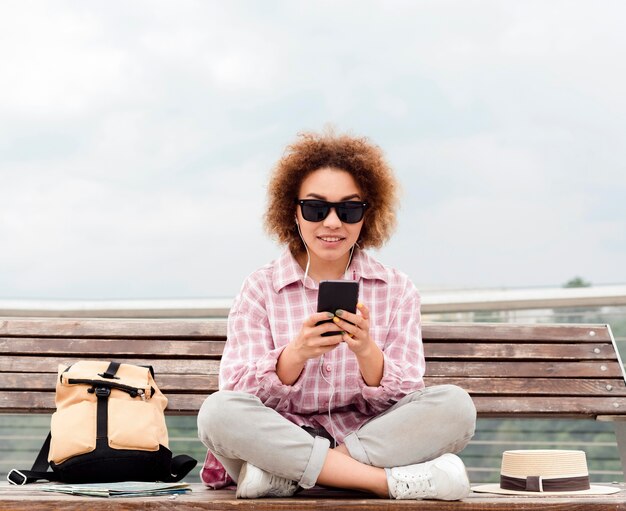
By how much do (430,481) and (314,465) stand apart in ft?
1.23

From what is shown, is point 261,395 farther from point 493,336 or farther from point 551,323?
point 551,323

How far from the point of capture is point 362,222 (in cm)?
361

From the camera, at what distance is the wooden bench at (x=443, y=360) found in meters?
4.21

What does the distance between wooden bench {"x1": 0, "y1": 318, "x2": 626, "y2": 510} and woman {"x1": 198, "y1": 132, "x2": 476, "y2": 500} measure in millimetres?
821

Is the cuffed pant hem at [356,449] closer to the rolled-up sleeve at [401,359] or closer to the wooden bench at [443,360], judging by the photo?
the rolled-up sleeve at [401,359]

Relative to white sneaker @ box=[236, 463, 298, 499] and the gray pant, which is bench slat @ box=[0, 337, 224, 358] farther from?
white sneaker @ box=[236, 463, 298, 499]

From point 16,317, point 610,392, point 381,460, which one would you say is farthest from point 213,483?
point 610,392

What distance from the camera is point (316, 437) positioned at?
Result: 302cm

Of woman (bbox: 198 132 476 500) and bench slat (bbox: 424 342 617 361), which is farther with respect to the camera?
bench slat (bbox: 424 342 617 361)

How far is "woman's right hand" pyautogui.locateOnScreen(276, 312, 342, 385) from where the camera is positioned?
9.93ft

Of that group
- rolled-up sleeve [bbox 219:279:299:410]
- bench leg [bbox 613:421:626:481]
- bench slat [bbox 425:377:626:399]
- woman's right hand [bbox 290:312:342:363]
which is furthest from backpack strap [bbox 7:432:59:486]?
bench leg [bbox 613:421:626:481]

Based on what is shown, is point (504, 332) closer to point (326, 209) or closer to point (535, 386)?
point (535, 386)

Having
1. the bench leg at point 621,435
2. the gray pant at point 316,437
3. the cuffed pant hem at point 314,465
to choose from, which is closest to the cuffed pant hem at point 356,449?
the gray pant at point 316,437

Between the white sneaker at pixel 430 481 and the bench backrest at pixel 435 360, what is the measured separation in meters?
1.28
